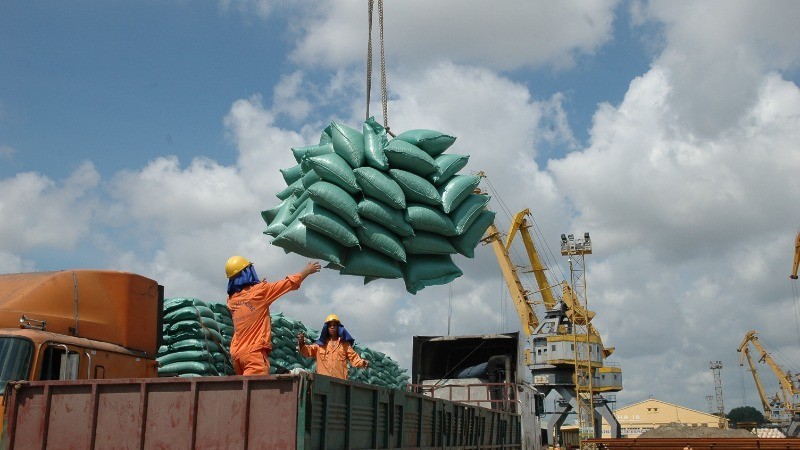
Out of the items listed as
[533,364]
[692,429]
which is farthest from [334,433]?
[533,364]

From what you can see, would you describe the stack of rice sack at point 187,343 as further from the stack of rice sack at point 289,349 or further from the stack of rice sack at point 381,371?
the stack of rice sack at point 381,371

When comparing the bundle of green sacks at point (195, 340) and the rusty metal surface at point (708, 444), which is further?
the rusty metal surface at point (708, 444)

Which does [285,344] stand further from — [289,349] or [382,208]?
[382,208]

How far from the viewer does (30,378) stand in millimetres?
4922

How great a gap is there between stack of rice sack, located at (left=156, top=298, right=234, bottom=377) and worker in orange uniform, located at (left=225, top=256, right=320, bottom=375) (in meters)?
3.52

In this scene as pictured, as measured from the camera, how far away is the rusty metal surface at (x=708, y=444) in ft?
42.5

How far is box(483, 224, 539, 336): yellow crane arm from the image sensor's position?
34312 millimetres

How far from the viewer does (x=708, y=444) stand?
531 inches

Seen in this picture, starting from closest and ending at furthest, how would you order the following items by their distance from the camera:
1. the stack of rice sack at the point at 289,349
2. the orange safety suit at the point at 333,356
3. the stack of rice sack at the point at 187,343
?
1. the orange safety suit at the point at 333,356
2. the stack of rice sack at the point at 187,343
3. the stack of rice sack at the point at 289,349

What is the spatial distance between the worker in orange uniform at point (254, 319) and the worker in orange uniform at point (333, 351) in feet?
6.55

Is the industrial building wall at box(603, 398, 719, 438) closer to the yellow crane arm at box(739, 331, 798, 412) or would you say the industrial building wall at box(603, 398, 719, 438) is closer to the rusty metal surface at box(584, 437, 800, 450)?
the yellow crane arm at box(739, 331, 798, 412)

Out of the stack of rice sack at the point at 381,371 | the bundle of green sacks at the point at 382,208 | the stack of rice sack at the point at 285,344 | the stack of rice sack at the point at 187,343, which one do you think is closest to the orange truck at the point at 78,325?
the bundle of green sacks at the point at 382,208

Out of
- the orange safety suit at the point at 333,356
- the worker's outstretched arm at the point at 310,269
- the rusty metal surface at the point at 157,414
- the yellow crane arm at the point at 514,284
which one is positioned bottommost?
the rusty metal surface at the point at 157,414

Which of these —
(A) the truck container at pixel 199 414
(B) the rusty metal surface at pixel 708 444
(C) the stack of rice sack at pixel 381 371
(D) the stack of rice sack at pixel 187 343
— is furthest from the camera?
(C) the stack of rice sack at pixel 381 371
